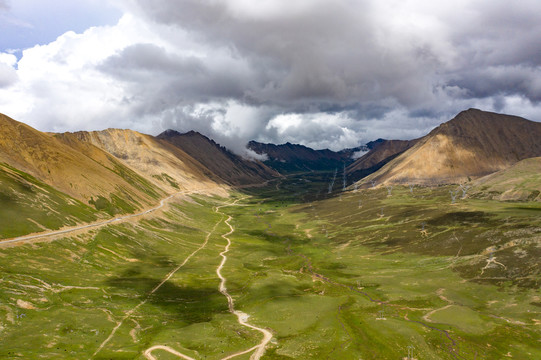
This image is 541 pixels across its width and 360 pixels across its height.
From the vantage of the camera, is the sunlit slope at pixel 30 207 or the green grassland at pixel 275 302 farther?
the sunlit slope at pixel 30 207

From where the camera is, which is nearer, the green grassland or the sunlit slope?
the green grassland

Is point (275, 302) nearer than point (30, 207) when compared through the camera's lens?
Yes

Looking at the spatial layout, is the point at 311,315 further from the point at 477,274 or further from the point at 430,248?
the point at 430,248

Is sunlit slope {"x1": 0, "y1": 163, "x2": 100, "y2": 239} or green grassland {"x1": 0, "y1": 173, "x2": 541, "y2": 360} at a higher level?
sunlit slope {"x1": 0, "y1": 163, "x2": 100, "y2": 239}

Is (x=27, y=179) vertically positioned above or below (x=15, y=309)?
above

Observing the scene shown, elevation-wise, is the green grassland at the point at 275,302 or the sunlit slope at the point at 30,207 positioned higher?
the sunlit slope at the point at 30,207

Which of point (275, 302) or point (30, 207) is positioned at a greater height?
point (30, 207)

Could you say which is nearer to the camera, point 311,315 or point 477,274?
point 311,315

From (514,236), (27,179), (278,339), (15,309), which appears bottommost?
(278,339)

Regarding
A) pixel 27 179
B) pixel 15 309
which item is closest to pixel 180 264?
pixel 15 309

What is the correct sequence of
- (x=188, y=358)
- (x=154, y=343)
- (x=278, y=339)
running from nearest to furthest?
1. (x=188, y=358)
2. (x=154, y=343)
3. (x=278, y=339)

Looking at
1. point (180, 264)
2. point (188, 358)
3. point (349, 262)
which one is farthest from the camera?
point (349, 262)
